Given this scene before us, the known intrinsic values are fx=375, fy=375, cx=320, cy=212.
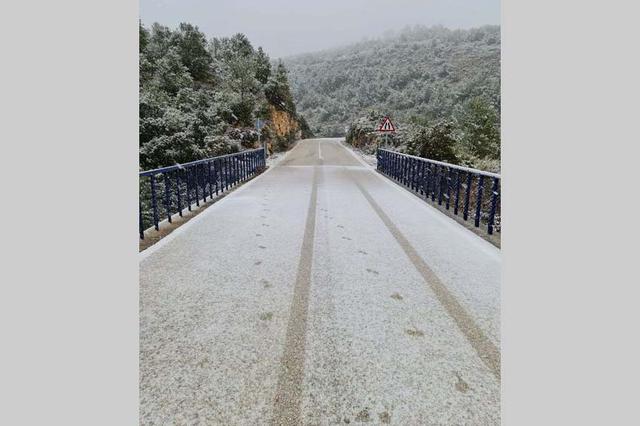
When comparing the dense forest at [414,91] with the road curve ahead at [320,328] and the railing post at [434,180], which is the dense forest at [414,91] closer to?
the railing post at [434,180]

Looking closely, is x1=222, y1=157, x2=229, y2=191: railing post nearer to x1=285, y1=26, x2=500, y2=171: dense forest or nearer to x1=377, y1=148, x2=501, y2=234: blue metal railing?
x1=377, y1=148, x2=501, y2=234: blue metal railing

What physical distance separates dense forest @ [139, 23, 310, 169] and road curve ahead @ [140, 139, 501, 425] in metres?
14.4

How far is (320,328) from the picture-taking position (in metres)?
2.85

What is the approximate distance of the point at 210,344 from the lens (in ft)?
8.68

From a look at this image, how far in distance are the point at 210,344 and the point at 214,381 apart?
43 cm

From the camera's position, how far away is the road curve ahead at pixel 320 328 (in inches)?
81.3

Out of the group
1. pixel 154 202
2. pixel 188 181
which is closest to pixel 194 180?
pixel 188 181

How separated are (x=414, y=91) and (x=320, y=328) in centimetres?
7791

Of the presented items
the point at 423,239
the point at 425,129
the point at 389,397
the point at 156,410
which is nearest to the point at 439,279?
the point at 423,239

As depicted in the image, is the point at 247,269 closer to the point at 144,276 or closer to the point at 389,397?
the point at 144,276

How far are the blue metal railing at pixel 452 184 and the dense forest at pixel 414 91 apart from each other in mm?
6382

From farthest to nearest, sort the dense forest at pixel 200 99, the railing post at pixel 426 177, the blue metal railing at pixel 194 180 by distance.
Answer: the dense forest at pixel 200 99 < the railing post at pixel 426 177 < the blue metal railing at pixel 194 180

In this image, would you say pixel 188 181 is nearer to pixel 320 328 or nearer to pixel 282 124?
pixel 320 328

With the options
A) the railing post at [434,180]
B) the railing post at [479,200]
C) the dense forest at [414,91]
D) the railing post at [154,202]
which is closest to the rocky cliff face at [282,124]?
the dense forest at [414,91]
